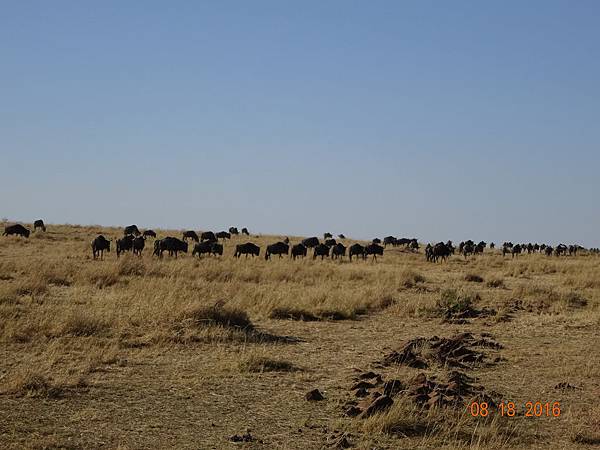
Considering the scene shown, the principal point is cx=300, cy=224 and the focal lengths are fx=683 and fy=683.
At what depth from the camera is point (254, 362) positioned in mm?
11383

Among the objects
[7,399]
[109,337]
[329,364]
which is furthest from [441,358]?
[7,399]

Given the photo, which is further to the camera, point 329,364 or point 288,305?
point 288,305

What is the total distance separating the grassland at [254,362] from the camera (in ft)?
26.2

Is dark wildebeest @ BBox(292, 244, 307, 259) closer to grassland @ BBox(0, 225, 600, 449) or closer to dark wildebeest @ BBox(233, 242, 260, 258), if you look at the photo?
dark wildebeest @ BBox(233, 242, 260, 258)

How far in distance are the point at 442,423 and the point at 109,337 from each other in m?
7.57

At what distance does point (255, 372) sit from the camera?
36.6 ft

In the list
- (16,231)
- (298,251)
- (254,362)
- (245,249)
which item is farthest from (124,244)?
(254,362)

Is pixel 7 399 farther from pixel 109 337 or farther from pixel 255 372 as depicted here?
pixel 109 337

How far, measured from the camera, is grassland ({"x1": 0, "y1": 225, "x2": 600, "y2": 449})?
315 inches
